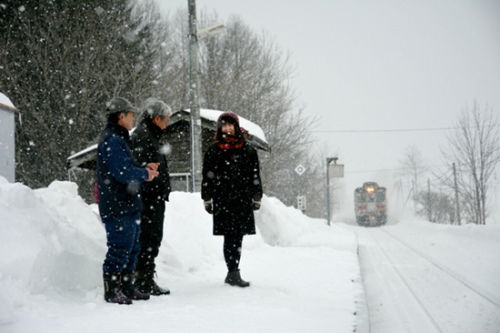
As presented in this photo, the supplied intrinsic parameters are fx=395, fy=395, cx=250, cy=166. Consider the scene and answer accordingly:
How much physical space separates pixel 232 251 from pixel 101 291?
1.43 metres

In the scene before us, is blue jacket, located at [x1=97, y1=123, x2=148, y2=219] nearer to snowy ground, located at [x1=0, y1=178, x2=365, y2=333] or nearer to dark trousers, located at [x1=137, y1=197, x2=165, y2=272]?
dark trousers, located at [x1=137, y1=197, x2=165, y2=272]

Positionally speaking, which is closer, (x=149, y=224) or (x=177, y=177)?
(x=149, y=224)

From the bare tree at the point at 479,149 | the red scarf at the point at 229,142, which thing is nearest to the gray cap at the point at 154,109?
the red scarf at the point at 229,142

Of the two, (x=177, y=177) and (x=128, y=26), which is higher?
(x=128, y=26)

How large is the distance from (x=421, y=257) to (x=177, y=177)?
8.50 m

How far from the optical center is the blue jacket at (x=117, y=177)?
11.3 feet

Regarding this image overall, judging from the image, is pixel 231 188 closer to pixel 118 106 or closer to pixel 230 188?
pixel 230 188

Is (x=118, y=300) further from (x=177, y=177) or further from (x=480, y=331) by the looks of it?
(x=177, y=177)

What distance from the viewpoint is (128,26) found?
779 inches

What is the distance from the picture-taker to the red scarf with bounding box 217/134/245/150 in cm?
457

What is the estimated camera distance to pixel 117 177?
11.2 ft

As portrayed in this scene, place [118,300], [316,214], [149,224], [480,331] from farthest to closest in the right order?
[316,214]
[149,224]
[480,331]
[118,300]

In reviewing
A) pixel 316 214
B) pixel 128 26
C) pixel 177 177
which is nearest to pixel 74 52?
pixel 128 26

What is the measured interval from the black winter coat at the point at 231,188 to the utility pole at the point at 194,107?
15.3 ft
